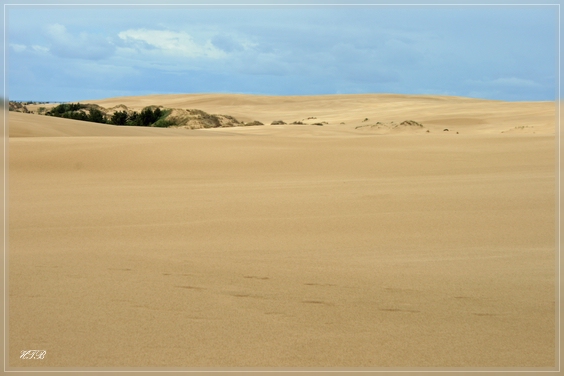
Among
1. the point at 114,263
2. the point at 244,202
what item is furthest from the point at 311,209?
the point at 114,263

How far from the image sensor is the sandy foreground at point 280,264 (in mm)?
3527

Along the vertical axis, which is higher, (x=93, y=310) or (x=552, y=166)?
(x=552, y=166)

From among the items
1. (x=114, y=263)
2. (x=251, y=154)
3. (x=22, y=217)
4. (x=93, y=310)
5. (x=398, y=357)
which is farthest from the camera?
(x=251, y=154)

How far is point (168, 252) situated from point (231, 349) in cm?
191

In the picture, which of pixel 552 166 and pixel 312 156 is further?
pixel 312 156

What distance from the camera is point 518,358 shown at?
Answer: 136 inches

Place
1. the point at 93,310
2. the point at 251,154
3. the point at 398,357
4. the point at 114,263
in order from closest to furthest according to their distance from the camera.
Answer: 1. the point at 398,357
2. the point at 93,310
3. the point at 114,263
4. the point at 251,154

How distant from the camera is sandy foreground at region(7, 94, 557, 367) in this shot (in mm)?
3527

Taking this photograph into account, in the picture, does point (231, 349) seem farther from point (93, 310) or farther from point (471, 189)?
point (471, 189)

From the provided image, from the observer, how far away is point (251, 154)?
37.7ft

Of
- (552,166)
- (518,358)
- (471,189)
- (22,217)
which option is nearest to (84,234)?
(22,217)

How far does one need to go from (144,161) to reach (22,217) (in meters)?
4.52

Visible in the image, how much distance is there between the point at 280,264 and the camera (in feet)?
16.2

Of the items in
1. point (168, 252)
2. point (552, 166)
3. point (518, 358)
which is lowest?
point (518, 358)
